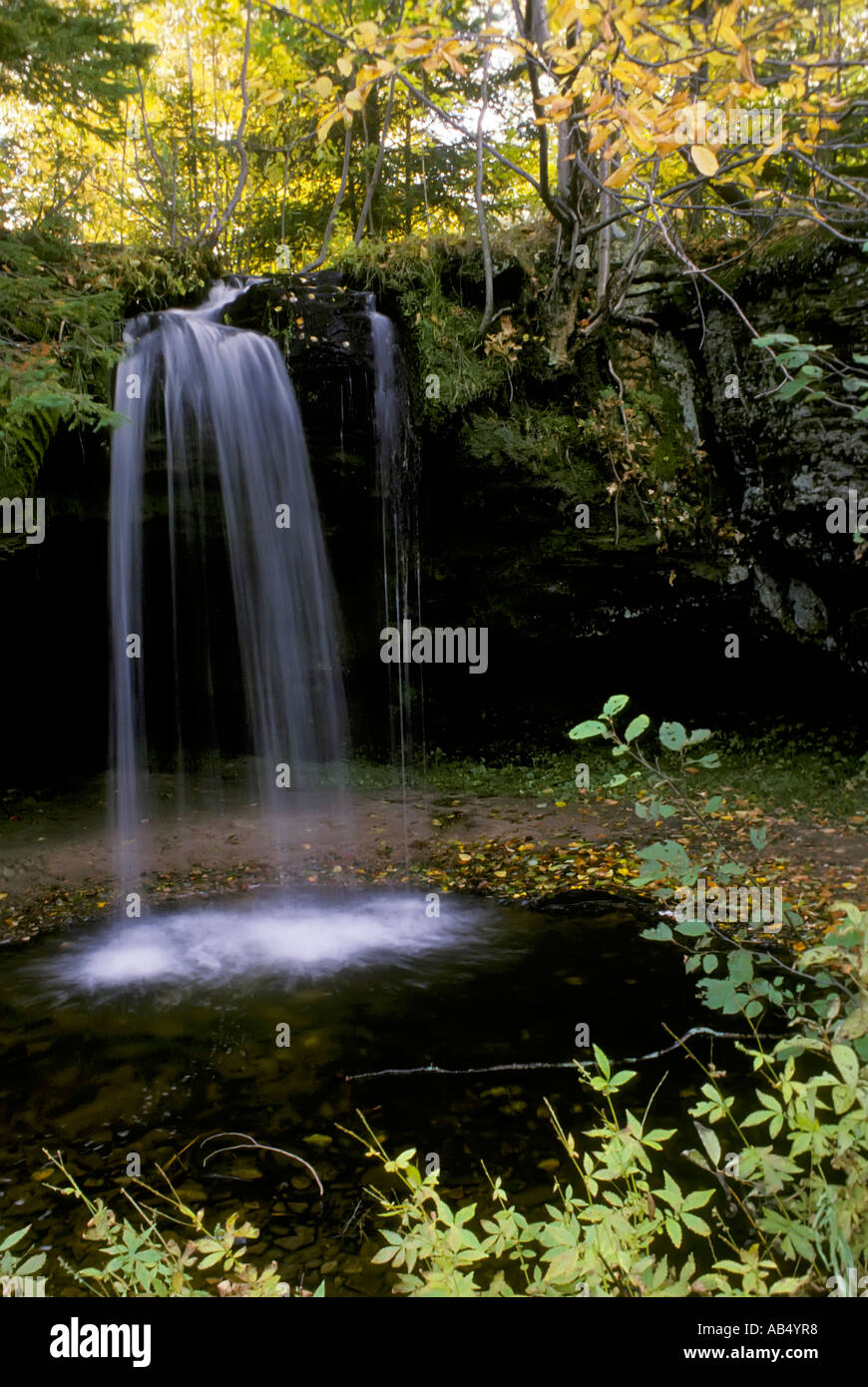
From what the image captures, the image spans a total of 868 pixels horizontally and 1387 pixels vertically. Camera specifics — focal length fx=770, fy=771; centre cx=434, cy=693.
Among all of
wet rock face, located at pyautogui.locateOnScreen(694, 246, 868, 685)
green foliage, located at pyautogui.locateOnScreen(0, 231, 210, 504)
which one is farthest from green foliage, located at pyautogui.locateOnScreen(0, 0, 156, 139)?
wet rock face, located at pyautogui.locateOnScreen(694, 246, 868, 685)

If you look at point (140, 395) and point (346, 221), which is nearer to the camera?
→ point (140, 395)

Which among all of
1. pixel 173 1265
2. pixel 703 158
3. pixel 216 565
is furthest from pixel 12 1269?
pixel 216 565

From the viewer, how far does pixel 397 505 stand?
9688 millimetres

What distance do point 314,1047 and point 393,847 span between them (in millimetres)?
3609

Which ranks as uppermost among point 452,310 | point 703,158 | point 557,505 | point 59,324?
point 452,310

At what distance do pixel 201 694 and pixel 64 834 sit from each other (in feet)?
9.53

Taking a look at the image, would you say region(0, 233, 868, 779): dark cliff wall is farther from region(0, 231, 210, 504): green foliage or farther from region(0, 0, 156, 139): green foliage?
region(0, 0, 156, 139): green foliage

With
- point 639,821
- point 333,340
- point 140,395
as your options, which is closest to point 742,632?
point 639,821

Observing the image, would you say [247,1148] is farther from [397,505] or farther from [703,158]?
[397,505]

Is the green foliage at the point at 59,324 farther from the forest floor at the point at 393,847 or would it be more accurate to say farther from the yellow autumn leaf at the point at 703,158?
the yellow autumn leaf at the point at 703,158

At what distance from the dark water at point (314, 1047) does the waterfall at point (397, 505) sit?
14.8 ft
